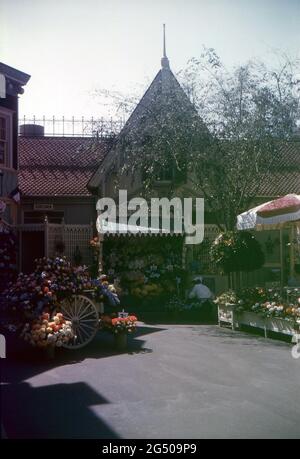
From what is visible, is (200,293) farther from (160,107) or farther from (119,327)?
(119,327)

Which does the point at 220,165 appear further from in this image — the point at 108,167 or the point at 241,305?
the point at 108,167

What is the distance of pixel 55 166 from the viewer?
25.1m

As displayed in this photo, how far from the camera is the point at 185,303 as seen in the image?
602 inches

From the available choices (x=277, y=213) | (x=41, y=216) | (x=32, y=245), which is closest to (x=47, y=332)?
(x=277, y=213)

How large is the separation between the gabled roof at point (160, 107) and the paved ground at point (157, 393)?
662cm

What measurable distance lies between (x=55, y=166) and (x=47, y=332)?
1732 cm

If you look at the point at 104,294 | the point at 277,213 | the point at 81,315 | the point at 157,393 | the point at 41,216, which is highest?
the point at 41,216

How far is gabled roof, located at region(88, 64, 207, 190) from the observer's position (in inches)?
569

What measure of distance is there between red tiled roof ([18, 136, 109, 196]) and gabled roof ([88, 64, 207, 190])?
6.57 m

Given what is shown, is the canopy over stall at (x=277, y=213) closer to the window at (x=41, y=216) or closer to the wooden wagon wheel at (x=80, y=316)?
the wooden wagon wheel at (x=80, y=316)

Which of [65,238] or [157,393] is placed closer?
[157,393]

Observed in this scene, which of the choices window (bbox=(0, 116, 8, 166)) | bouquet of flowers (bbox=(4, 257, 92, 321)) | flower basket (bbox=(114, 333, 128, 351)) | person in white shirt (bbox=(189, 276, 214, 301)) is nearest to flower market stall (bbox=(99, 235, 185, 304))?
person in white shirt (bbox=(189, 276, 214, 301))

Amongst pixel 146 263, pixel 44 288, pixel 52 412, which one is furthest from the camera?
pixel 146 263

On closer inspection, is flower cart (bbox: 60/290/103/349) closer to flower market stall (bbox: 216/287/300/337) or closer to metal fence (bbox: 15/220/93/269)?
flower market stall (bbox: 216/287/300/337)
